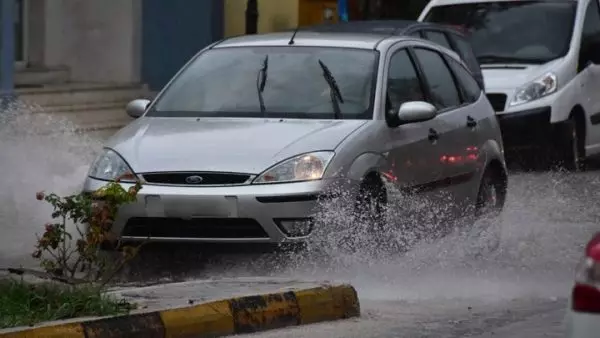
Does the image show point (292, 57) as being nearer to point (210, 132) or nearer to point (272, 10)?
point (210, 132)

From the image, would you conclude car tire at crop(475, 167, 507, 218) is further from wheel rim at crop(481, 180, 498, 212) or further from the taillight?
the taillight

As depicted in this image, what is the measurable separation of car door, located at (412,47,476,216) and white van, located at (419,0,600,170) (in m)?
5.28

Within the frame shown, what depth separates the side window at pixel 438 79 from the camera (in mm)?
11164

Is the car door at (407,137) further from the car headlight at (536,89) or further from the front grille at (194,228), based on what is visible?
the car headlight at (536,89)

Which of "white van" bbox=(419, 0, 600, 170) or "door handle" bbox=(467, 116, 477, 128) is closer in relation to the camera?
"door handle" bbox=(467, 116, 477, 128)

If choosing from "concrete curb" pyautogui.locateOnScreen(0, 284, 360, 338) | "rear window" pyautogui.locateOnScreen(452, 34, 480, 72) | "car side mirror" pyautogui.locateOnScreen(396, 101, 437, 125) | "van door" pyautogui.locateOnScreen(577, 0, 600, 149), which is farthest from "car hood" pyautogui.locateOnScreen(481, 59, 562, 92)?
"concrete curb" pyautogui.locateOnScreen(0, 284, 360, 338)

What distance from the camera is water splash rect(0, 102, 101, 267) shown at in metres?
11.5

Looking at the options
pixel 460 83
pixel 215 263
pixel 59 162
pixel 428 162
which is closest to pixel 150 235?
pixel 215 263

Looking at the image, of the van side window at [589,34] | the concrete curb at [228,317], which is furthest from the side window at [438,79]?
the van side window at [589,34]

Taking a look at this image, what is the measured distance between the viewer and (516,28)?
17812 millimetres

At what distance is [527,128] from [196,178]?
8.07 m

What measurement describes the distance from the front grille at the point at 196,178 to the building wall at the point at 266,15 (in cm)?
1320

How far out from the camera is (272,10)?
23.4m

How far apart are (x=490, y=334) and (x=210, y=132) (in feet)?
8.20
